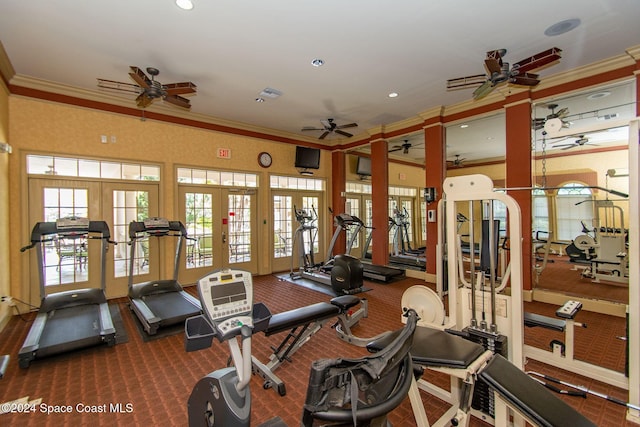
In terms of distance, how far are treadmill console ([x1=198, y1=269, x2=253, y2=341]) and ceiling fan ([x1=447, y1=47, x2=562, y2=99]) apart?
145 inches

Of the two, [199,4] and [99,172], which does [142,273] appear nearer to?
[99,172]

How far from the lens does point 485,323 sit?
234cm

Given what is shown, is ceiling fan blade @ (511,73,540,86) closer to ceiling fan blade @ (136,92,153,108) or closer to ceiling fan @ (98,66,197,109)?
ceiling fan @ (98,66,197,109)

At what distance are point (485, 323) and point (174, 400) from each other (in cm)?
260

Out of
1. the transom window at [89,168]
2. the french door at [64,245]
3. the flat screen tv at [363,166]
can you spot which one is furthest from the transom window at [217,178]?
the flat screen tv at [363,166]

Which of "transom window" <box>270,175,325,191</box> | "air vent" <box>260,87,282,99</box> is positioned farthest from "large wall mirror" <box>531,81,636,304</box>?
"transom window" <box>270,175,325,191</box>

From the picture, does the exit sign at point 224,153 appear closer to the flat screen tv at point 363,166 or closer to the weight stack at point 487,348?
the flat screen tv at point 363,166

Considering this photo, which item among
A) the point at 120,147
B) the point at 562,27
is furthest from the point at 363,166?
the point at 120,147

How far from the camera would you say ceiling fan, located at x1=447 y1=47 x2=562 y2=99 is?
3.33m

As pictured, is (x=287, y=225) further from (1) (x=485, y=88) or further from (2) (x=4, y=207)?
(1) (x=485, y=88)

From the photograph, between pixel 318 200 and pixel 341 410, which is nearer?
pixel 341 410

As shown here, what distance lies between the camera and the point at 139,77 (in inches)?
143

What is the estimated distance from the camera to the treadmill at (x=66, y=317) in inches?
118

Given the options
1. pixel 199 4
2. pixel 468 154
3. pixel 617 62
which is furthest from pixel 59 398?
pixel 468 154
